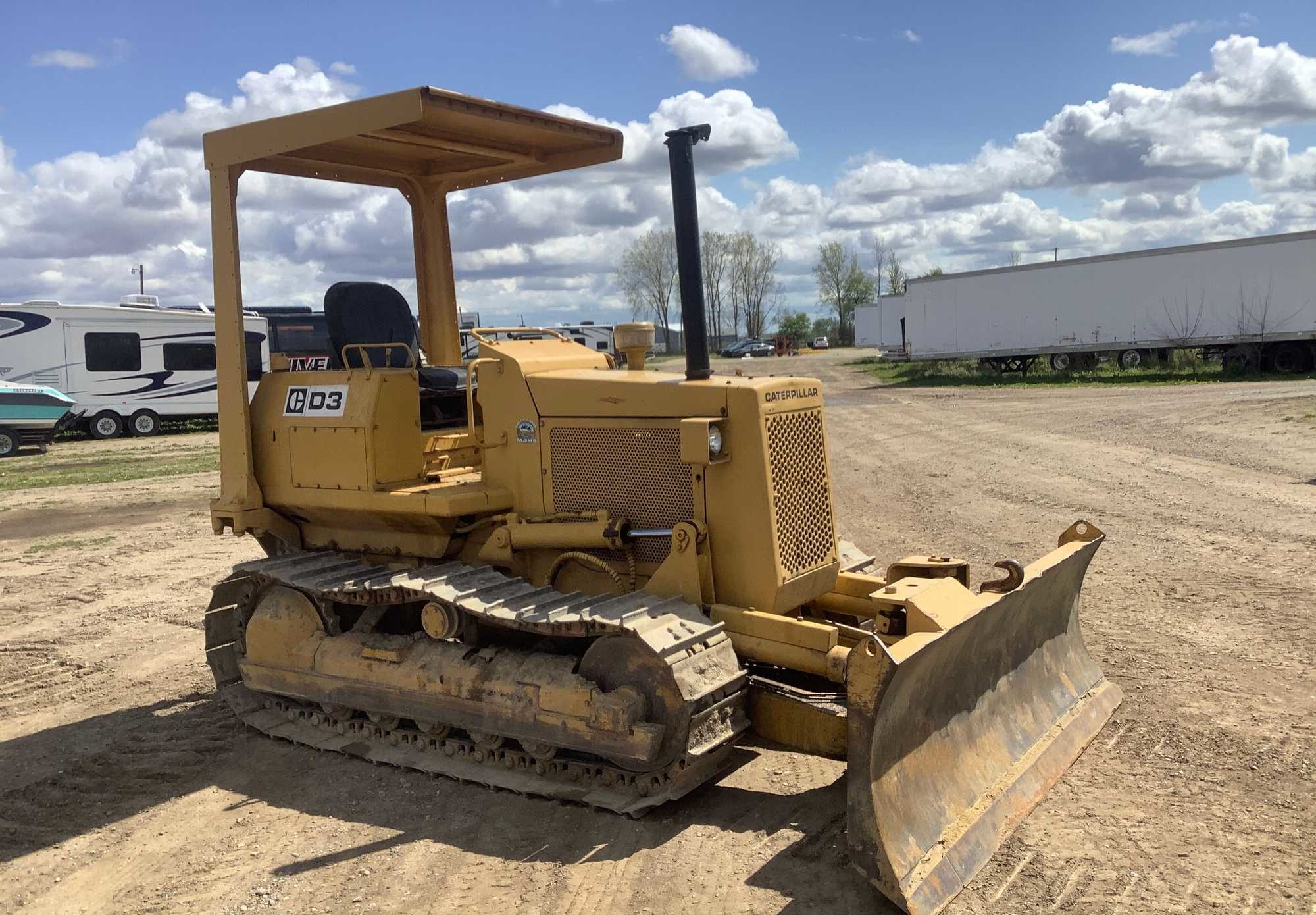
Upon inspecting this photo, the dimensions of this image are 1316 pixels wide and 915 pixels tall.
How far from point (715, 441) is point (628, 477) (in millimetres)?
644

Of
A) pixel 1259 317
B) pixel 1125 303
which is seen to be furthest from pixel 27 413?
pixel 1259 317

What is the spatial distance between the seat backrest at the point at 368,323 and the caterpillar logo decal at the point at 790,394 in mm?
2563

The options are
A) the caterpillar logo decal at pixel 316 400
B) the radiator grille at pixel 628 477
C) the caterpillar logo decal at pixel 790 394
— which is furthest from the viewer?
the caterpillar logo decal at pixel 316 400

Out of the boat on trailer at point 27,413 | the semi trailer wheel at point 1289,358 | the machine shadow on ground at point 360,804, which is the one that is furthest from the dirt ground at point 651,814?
the semi trailer wheel at point 1289,358

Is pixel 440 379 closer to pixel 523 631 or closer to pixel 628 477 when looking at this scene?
pixel 628 477

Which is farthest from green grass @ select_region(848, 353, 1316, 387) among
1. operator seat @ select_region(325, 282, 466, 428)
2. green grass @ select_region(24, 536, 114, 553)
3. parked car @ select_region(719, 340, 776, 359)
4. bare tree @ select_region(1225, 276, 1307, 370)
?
parked car @ select_region(719, 340, 776, 359)

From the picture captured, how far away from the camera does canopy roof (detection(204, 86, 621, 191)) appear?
219 inches

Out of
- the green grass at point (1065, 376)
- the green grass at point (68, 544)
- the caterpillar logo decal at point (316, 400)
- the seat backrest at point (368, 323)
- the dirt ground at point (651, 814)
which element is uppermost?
the seat backrest at point (368, 323)

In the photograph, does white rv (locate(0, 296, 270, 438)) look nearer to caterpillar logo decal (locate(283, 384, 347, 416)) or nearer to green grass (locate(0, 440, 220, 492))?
green grass (locate(0, 440, 220, 492))

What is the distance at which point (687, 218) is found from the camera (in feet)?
16.8

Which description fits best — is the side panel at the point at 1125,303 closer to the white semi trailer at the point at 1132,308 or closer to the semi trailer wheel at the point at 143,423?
the white semi trailer at the point at 1132,308

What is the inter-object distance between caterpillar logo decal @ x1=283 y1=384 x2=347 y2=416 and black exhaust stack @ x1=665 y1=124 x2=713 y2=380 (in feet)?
7.55

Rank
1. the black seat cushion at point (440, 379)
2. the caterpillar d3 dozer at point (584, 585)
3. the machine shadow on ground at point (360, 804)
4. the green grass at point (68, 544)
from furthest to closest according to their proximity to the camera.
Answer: the green grass at point (68, 544) → the black seat cushion at point (440, 379) → the caterpillar d3 dozer at point (584, 585) → the machine shadow on ground at point (360, 804)

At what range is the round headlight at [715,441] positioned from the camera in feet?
16.5
